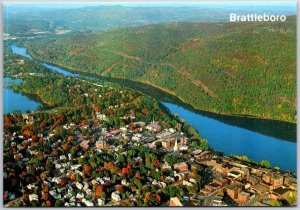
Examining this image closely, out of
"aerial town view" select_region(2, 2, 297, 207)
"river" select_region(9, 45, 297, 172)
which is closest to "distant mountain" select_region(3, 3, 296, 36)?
"aerial town view" select_region(2, 2, 297, 207)

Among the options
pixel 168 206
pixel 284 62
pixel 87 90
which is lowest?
pixel 168 206

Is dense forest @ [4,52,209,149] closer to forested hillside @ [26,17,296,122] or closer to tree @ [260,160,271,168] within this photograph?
tree @ [260,160,271,168]

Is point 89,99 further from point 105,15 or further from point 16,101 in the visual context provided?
point 105,15

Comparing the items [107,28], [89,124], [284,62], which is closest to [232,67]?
[284,62]

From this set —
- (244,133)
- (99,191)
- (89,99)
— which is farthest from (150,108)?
(99,191)

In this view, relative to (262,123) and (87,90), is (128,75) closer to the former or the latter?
(87,90)
